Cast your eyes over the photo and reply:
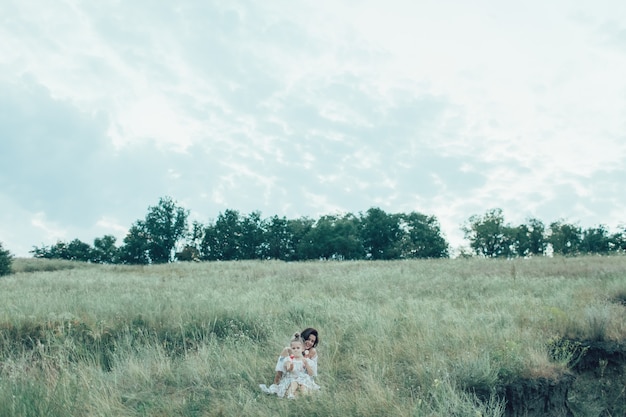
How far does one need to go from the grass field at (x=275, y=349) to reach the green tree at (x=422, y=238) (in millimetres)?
60954

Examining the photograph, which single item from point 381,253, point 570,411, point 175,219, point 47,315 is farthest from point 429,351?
point 175,219

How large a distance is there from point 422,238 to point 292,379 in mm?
71890

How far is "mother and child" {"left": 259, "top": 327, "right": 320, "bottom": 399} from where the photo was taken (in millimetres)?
5324

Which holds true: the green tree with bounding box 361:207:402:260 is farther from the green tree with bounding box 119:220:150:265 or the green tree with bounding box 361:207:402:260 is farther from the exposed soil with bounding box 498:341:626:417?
the exposed soil with bounding box 498:341:626:417

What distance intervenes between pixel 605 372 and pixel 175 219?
7804 cm

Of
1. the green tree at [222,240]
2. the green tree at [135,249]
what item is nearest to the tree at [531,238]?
the green tree at [222,240]

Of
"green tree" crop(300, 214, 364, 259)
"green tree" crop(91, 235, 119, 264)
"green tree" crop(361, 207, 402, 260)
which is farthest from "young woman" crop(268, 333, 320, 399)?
"green tree" crop(91, 235, 119, 264)

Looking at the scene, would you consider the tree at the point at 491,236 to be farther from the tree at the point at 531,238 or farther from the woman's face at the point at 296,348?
the woman's face at the point at 296,348

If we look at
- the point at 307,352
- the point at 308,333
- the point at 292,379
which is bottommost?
the point at 292,379

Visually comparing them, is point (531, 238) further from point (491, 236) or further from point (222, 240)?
point (222, 240)

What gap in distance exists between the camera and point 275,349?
693 cm

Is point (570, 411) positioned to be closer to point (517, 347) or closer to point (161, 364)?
point (517, 347)

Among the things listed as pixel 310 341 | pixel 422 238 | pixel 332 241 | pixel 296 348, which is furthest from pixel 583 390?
pixel 422 238

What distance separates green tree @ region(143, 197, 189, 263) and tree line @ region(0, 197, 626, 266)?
0.16m
